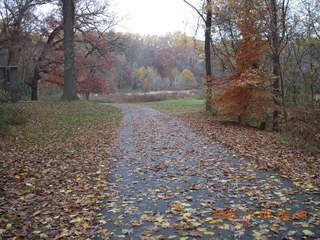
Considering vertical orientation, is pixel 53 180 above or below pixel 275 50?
below

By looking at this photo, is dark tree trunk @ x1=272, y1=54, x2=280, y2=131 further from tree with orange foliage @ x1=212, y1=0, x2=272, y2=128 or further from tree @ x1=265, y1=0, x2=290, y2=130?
tree with orange foliage @ x1=212, y1=0, x2=272, y2=128

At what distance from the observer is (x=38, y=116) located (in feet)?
53.0

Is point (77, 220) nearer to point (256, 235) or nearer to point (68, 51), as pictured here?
point (256, 235)

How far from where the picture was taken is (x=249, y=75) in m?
13.3

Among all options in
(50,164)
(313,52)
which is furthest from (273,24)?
(50,164)

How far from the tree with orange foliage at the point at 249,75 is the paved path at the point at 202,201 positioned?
5384 millimetres

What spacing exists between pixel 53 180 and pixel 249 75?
369 inches

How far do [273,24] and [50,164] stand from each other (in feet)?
34.4

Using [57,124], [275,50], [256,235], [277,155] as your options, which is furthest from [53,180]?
[275,50]

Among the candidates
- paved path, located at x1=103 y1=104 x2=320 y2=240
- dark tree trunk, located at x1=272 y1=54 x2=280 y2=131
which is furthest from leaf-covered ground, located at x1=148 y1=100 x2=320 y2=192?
dark tree trunk, located at x1=272 y1=54 x2=280 y2=131

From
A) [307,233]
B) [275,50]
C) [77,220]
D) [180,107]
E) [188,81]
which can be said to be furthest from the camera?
[188,81]

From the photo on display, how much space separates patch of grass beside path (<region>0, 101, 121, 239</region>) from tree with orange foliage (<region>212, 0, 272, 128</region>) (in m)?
5.63

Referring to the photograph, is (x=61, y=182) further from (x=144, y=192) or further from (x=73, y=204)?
(x=144, y=192)

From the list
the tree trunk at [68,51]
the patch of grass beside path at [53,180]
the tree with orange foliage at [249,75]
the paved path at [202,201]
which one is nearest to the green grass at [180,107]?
the tree trunk at [68,51]
